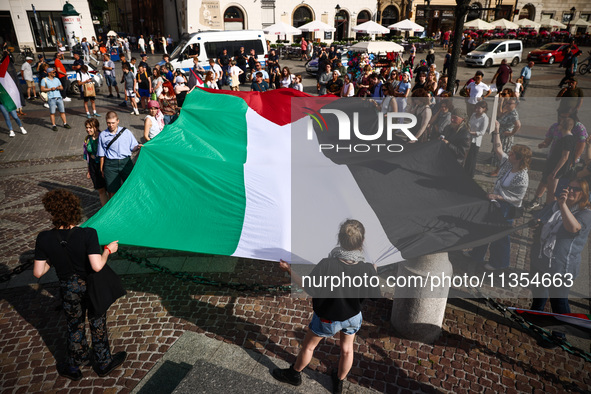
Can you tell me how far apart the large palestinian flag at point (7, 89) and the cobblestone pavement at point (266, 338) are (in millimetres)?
7121

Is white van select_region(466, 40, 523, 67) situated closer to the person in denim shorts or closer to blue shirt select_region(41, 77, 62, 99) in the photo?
blue shirt select_region(41, 77, 62, 99)

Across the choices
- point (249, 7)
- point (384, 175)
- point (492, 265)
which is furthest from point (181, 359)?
point (249, 7)

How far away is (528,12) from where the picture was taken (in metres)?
48.4

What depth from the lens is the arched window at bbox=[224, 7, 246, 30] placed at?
36656 mm

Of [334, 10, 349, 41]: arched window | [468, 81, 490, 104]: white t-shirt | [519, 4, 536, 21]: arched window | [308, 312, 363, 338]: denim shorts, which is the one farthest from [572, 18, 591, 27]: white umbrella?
[308, 312, 363, 338]: denim shorts

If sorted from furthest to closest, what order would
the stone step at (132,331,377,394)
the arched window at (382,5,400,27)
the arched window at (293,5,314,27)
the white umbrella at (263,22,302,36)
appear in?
the arched window at (382,5,400,27), the arched window at (293,5,314,27), the white umbrella at (263,22,302,36), the stone step at (132,331,377,394)

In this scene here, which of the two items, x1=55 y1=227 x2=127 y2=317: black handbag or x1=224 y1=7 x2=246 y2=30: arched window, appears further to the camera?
x1=224 y1=7 x2=246 y2=30: arched window

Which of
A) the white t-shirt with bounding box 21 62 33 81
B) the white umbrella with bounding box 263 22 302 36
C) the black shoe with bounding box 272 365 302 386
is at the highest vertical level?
the white umbrella with bounding box 263 22 302 36

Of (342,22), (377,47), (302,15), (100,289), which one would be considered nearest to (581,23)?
(342,22)

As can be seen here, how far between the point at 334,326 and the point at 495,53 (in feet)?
94.7

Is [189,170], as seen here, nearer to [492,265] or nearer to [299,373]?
[299,373]

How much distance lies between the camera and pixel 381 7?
4428 centimetres

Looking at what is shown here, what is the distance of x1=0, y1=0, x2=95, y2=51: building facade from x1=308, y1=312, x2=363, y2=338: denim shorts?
34.6 m

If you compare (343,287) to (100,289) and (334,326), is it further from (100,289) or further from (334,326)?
(100,289)
